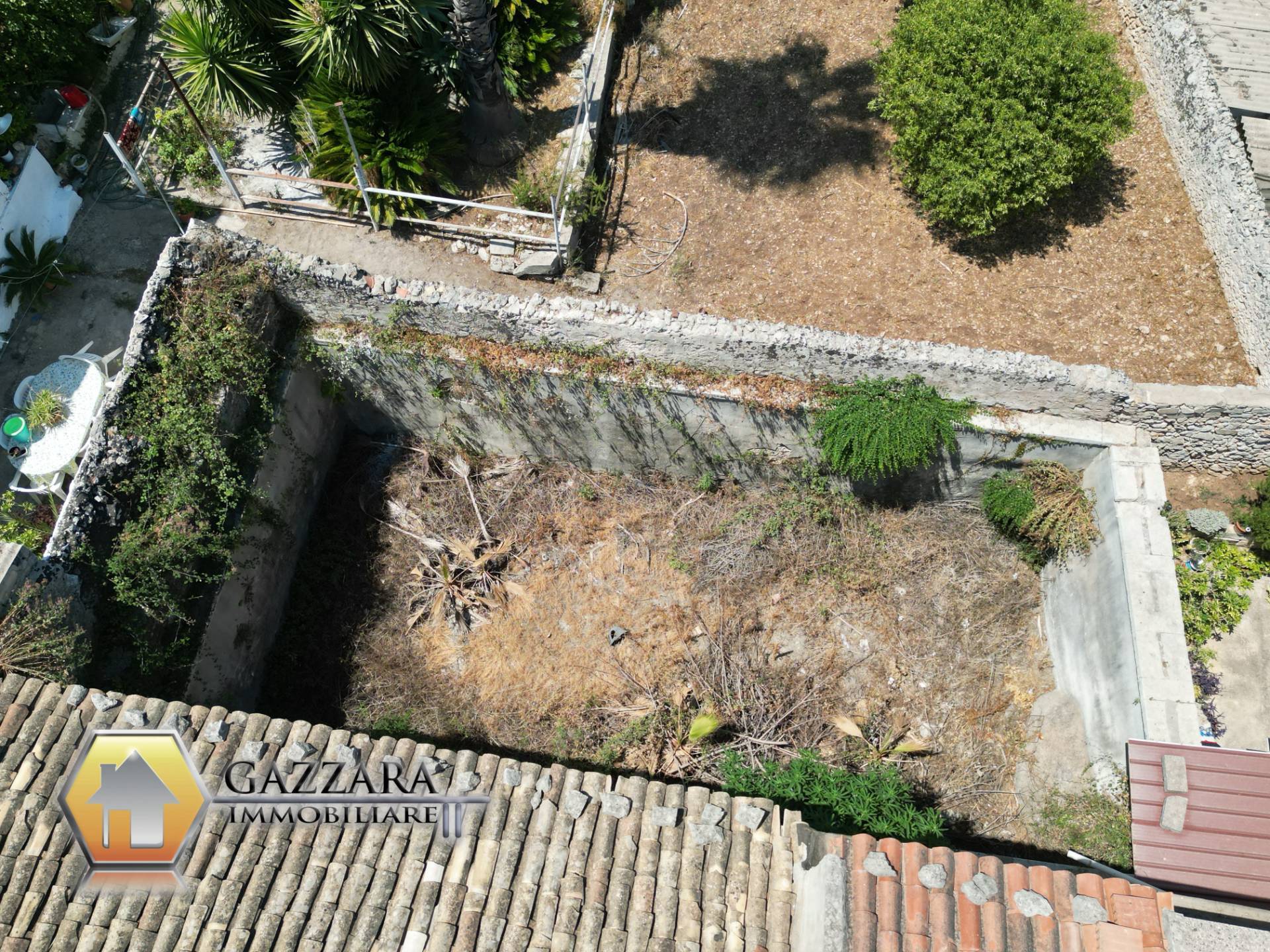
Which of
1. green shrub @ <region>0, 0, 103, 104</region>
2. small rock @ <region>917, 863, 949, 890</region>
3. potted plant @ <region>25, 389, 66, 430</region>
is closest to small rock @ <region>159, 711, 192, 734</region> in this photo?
potted plant @ <region>25, 389, 66, 430</region>

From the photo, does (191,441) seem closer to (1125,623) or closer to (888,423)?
(888,423)

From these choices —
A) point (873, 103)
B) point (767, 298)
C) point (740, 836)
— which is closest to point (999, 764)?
point (740, 836)

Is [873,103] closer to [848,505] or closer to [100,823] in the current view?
[848,505]

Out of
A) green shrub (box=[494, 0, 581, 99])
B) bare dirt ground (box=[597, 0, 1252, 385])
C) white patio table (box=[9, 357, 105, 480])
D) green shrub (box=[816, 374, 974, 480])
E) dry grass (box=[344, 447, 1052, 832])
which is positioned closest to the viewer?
green shrub (box=[816, 374, 974, 480])

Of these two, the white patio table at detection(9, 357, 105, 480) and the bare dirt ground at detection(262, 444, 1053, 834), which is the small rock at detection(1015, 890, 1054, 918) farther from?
the white patio table at detection(9, 357, 105, 480)

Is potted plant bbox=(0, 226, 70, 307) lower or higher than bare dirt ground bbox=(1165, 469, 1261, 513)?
higher

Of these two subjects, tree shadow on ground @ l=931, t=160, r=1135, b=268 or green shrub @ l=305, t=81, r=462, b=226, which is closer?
green shrub @ l=305, t=81, r=462, b=226

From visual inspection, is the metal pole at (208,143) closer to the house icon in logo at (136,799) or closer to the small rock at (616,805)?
the house icon in logo at (136,799)
